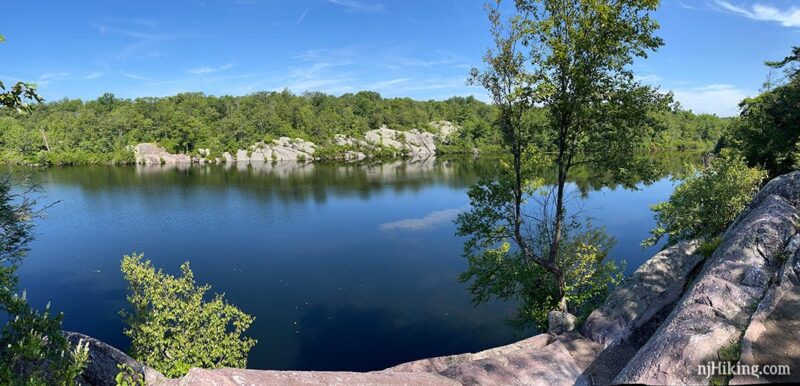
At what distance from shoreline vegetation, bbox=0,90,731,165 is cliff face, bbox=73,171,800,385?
12361cm

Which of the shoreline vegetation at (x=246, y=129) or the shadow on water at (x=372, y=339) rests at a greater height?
the shoreline vegetation at (x=246, y=129)

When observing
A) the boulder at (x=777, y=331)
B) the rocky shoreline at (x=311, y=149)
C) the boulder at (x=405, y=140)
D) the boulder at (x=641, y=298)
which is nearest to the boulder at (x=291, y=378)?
the boulder at (x=777, y=331)

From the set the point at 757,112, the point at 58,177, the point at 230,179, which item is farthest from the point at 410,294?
the point at 58,177

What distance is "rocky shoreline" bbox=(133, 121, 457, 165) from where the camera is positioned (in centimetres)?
14238

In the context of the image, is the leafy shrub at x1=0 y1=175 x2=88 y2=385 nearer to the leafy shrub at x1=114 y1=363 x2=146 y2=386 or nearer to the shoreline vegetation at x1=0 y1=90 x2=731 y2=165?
the leafy shrub at x1=114 y1=363 x2=146 y2=386

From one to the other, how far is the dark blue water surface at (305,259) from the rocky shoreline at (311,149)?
6079 cm

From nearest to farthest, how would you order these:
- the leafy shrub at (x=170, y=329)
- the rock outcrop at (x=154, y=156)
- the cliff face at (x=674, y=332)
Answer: the cliff face at (x=674, y=332) < the leafy shrub at (x=170, y=329) < the rock outcrop at (x=154, y=156)

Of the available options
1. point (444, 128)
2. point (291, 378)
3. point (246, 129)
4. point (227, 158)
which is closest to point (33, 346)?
point (291, 378)

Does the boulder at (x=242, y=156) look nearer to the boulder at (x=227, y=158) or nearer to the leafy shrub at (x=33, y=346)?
the boulder at (x=227, y=158)

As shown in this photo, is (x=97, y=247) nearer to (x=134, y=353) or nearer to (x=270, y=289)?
(x=270, y=289)

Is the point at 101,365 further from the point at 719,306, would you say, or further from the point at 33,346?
the point at 719,306

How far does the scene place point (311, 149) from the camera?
156625mm

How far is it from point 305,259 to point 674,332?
121ft

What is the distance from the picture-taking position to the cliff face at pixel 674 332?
7742mm
